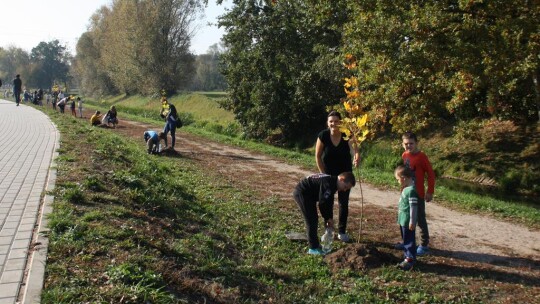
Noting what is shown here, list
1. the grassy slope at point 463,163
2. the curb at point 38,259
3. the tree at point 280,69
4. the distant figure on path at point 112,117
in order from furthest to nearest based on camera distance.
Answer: the distant figure on path at point 112,117 < the tree at point 280,69 < the grassy slope at point 463,163 < the curb at point 38,259

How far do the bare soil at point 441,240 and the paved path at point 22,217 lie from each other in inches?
134

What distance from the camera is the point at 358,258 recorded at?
590 centimetres

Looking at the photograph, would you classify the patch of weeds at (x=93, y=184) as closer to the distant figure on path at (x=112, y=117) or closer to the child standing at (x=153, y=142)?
the child standing at (x=153, y=142)

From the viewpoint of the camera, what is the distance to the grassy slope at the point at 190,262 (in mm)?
4230

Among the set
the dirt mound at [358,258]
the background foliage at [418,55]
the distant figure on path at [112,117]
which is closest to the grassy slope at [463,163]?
the background foliage at [418,55]

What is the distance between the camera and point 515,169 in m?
14.9

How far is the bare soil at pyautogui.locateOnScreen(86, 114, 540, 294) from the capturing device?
5.94m

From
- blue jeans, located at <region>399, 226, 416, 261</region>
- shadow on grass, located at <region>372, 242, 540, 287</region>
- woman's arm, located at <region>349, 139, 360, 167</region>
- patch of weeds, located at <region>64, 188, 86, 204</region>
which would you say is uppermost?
woman's arm, located at <region>349, 139, 360, 167</region>

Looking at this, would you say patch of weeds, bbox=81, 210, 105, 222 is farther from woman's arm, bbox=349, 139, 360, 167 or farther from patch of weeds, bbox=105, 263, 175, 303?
woman's arm, bbox=349, 139, 360, 167

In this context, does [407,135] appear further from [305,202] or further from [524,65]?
[524,65]

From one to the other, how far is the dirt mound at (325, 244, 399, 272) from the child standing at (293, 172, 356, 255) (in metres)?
0.32

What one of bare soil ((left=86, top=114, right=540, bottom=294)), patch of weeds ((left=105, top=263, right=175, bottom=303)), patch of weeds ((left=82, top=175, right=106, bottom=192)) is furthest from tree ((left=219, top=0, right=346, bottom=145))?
patch of weeds ((left=105, top=263, right=175, bottom=303))

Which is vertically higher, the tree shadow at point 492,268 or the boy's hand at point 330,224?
the boy's hand at point 330,224

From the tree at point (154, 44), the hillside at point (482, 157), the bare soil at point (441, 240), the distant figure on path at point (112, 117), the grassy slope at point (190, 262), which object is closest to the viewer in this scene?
the grassy slope at point (190, 262)
